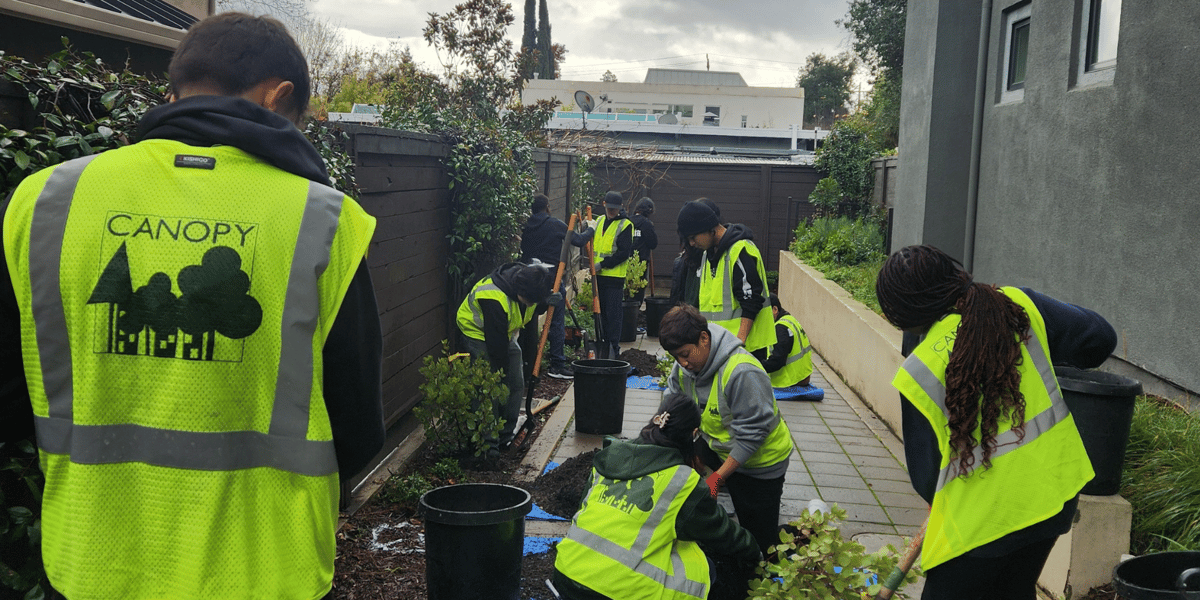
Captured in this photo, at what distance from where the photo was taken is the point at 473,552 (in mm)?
3830

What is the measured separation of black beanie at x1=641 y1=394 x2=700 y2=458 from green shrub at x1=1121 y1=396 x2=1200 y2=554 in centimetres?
209

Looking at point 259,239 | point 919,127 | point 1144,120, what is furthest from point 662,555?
point 919,127

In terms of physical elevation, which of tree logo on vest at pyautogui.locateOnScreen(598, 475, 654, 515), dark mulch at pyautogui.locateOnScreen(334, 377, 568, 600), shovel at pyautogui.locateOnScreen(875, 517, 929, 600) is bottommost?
dark mulch at pyautogui.locateOnScreen(334, 377, 568, 600)

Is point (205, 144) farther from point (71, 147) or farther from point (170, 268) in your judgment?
point (71, 147)

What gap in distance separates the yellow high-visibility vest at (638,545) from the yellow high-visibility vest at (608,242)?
7307mm

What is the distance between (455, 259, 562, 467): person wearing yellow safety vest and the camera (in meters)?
→ 6.39

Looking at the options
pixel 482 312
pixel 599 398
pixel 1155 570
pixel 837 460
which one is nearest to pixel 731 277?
pixel 599 398

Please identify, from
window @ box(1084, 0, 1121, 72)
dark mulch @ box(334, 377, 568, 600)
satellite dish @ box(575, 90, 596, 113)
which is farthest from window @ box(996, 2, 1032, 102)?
satellite dish @ box(575, 90, 596, 113)

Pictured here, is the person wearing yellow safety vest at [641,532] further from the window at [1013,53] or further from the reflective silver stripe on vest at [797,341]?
the window at [1013,53]

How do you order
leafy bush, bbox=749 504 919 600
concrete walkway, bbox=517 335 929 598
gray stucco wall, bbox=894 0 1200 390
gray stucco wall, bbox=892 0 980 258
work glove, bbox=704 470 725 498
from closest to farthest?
leafy bush, bbox=749 504 919 600 → work glove, bbox=704 470 725 498 → concrete walkway, bbox=517 335 929 598 → gray stucco wall, bbox=894 0 1200 390 → gray stucco wall, bbox=892 0 980 258

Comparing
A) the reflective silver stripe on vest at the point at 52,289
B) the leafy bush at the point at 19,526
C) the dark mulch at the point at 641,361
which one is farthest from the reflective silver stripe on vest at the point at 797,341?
the reflective silver stripe on vest at the point at 52,289

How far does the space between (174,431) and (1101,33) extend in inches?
314

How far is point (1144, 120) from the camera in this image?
245 inches

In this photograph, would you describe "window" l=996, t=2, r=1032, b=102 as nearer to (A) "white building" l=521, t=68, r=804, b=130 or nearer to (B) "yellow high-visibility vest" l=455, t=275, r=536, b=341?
(B) "yellow high-visibility vest" l=455, t=275, r=536, b=341
